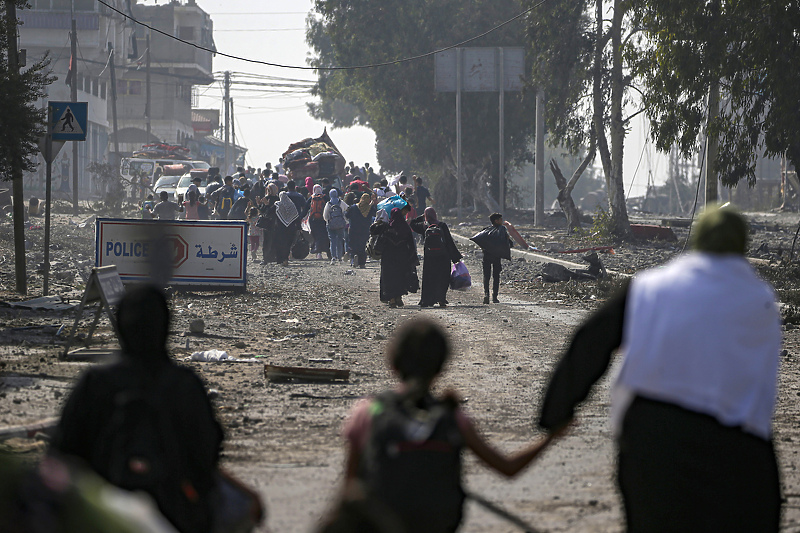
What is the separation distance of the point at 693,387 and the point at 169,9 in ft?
331

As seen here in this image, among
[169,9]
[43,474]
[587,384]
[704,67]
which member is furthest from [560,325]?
[169,9]

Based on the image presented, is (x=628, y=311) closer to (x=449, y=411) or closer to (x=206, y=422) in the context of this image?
(x=449, y=411)

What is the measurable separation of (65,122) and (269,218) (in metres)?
9.26

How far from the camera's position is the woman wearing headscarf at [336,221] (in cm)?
2308

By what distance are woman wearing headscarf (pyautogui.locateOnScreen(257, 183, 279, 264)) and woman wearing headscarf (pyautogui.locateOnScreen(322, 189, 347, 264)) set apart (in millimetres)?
1191

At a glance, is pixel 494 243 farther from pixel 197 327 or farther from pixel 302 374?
pixel 302 374

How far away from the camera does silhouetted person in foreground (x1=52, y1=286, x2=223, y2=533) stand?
3.25 meters

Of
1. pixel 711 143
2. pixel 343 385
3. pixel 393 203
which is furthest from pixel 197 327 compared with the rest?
pixel 711 143

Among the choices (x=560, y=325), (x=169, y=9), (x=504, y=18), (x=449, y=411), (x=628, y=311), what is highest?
(x=169, y=9)

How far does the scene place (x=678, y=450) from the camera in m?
3.23

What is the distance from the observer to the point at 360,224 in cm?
2312

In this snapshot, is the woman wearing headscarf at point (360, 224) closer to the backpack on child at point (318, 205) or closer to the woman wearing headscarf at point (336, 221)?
the woman wearing headscarf at point (336, 221)

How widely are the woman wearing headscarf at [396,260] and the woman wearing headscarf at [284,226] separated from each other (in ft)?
25.1

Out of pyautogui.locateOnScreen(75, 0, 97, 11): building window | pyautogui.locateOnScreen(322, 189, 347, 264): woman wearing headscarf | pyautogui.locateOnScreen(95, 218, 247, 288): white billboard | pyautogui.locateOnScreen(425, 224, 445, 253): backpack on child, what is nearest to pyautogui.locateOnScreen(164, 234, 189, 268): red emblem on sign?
pyautogui.locateOnScreen(95, 218, 247, 288): white billboard
